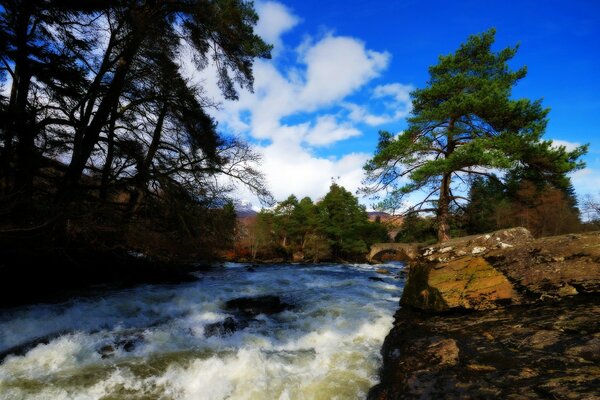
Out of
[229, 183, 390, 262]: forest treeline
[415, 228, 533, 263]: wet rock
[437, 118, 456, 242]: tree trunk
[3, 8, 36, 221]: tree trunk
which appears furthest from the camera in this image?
[229, 183, 390, 262]: forest treeline

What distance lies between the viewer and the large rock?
186 inches

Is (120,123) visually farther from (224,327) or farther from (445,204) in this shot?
(445,204)

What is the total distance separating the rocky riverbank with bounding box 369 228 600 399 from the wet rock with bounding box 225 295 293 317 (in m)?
3.05

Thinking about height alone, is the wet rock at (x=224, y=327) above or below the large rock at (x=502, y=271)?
below

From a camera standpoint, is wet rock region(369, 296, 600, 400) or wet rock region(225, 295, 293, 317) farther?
wet rock region(225, 295, 293, 317)

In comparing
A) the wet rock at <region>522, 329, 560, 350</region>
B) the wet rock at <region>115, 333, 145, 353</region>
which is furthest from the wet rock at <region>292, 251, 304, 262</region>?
the wet rock at <region>522, 329, 560, 350</region>

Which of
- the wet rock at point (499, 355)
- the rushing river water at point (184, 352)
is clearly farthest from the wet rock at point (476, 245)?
the rushing river water at point (184, 352)

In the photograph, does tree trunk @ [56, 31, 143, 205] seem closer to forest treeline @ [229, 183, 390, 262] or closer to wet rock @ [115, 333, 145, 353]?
wet rock @ [115, 333, 145, 353]

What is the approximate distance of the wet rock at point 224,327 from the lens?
18.5 ft

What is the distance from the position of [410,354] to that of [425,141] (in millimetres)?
10377

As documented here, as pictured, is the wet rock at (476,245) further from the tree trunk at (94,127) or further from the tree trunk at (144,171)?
the tree trunk at (94,127)

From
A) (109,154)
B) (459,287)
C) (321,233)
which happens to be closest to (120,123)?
(109,154)

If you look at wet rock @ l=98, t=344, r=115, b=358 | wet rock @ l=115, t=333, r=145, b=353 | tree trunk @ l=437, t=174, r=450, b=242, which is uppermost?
tree trunk @ l=437, t=174, r=450, b=242

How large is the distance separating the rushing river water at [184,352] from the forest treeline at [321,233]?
37885 mm
